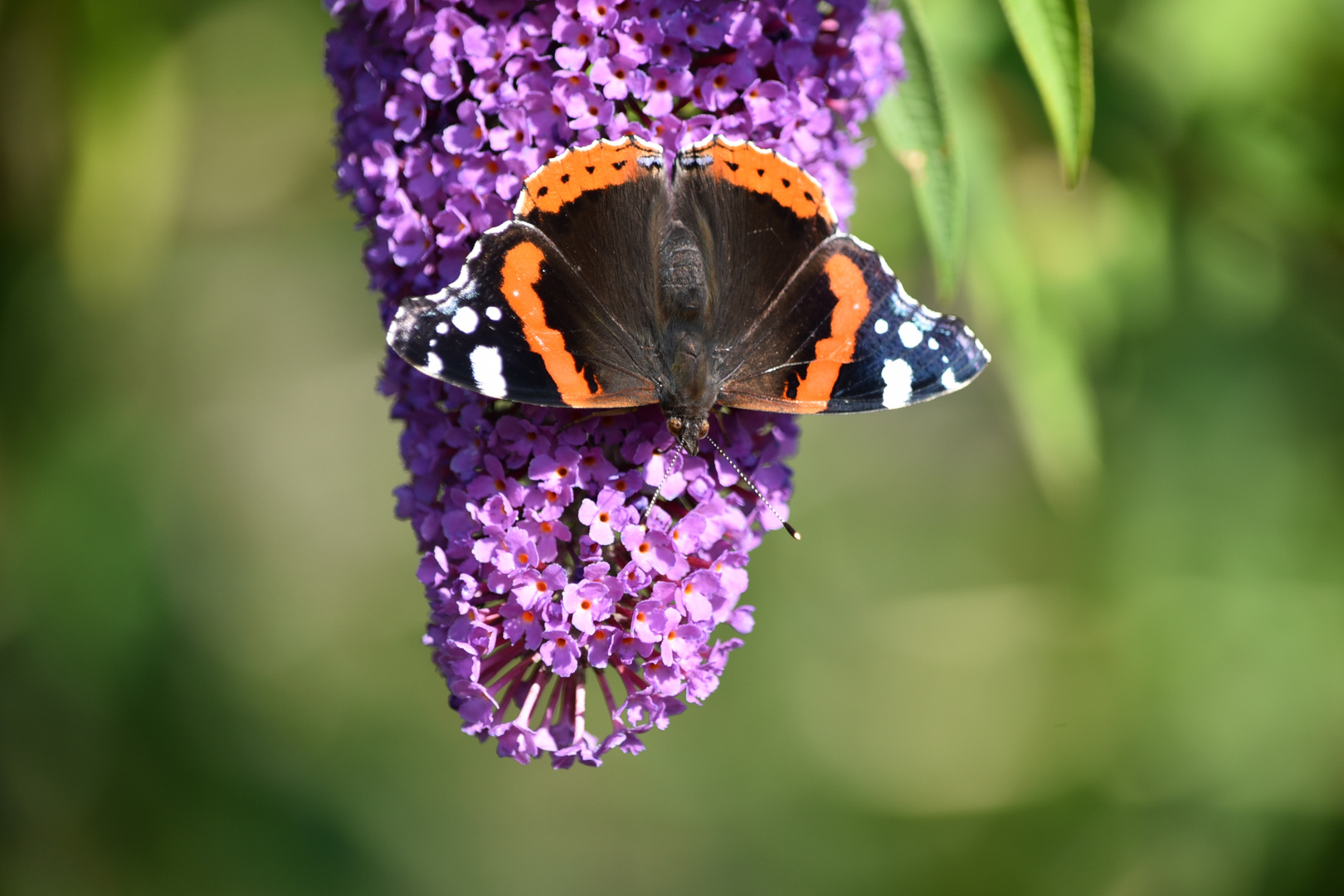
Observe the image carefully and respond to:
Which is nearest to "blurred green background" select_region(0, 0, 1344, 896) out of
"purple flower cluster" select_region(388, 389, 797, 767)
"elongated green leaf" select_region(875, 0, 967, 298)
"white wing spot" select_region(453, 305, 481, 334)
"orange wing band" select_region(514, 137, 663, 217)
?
"elongated green leaf" select_region(875, 0, 967, 298)

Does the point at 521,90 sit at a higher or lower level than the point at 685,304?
higher

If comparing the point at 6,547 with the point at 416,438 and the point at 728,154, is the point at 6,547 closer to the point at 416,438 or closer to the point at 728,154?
the point at 416,438

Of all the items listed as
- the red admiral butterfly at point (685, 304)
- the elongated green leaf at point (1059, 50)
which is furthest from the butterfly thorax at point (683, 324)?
the elongated green leaf at point (1059, 50)

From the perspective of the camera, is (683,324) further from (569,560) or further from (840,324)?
(569,560)

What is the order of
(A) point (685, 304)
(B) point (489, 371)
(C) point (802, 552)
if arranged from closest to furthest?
(B) point (489, 371), (A) point (685, 304), (C) point (802, 552)

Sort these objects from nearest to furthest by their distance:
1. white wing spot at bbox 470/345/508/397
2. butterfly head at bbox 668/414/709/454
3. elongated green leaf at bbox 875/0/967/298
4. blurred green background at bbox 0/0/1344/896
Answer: white wing spot at bbox 470/345/508/397
butterfly head at bbox 668/414/709/454
elongated green leaf at bbox 875/0/967/298
blurred green background at bbox 0/0/1344/896

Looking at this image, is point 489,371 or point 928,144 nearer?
point 489,371

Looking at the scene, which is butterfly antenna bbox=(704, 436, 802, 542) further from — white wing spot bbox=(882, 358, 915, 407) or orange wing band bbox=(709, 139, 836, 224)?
orange wing band bbox=(709, 139, 836, 224)

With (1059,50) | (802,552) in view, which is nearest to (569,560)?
(1059,50)
